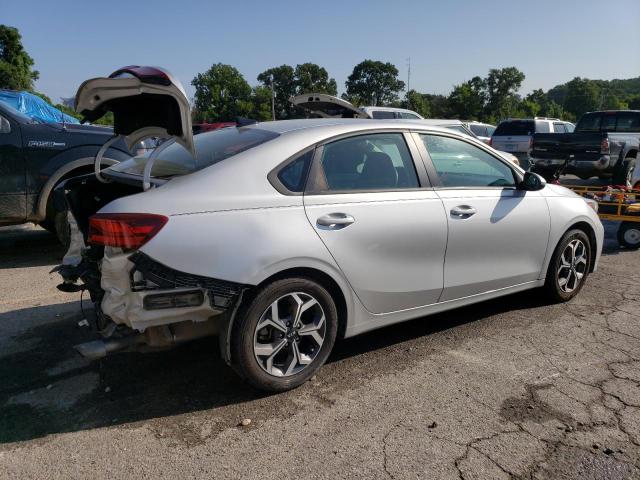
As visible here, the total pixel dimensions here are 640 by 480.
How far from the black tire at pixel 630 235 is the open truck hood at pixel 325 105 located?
13.4ft

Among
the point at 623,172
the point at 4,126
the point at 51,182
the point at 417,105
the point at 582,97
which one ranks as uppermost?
A: the point at 582,97

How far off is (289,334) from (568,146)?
1052 cm

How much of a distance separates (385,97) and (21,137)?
88859mm

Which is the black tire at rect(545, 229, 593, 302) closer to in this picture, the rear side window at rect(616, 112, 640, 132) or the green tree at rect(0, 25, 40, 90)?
the rear side window at rect(616, 112, 640, 132)

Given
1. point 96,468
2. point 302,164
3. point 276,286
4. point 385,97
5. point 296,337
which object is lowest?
point 96,468

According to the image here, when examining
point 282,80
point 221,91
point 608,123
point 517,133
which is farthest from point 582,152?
point 282,80

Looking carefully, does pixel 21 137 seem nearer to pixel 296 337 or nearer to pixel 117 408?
pixel 117 408

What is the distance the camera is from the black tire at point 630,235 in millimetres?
7094

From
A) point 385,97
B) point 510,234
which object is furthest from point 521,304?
point 385,97

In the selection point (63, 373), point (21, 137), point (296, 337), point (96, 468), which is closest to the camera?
point (96, 468)

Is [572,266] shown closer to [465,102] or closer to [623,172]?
[623,172]

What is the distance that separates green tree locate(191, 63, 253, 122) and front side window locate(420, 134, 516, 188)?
72669 mm

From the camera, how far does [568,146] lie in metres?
11.6

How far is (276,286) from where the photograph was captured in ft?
9.99
